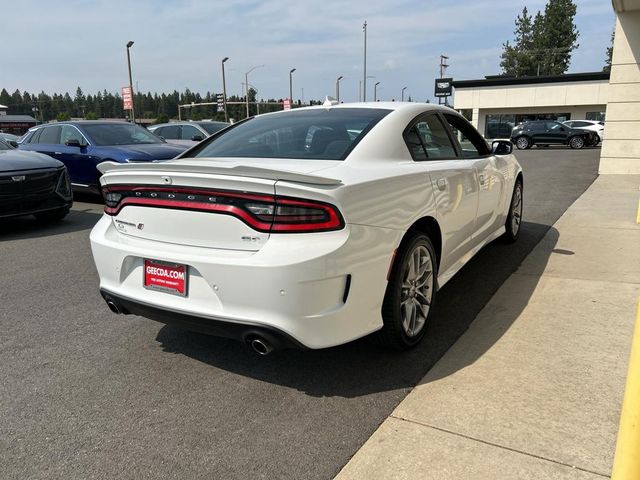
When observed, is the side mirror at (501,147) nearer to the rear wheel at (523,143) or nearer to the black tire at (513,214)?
the black tire at (513,214)

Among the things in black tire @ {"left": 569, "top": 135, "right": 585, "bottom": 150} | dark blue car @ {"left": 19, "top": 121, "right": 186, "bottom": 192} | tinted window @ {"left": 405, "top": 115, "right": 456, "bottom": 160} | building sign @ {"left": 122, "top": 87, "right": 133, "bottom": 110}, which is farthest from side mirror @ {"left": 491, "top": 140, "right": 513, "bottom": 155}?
building sign @ {"left": 122, "top": 87, "right": 133, "bottom": 110}

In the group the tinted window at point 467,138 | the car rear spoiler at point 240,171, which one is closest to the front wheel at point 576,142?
the tinted window at point 467,138

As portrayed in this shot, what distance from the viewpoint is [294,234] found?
2.52 metres

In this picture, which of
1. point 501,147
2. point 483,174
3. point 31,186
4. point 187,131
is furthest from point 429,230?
point 187,131

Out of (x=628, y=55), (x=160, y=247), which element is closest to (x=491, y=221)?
(x=160, y=247)

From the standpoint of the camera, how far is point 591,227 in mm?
6895

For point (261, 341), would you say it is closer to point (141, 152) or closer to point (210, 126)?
point (141, 152)

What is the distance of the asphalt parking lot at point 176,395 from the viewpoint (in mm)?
2330

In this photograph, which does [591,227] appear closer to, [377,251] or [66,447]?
[377,251]

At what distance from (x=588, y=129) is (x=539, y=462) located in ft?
91.9

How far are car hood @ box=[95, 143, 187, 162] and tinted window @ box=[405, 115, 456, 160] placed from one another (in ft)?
19.3

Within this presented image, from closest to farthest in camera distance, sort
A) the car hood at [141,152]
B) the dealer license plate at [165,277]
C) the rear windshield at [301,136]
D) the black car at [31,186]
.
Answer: the dealer license plate at [165,277] → the rear windshield at [301,136] → the black car at [31,186] → the car hood at [141,152]

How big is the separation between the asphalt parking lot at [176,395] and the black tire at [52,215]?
3368mm

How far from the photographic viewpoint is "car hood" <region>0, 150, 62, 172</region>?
6.95 meters
